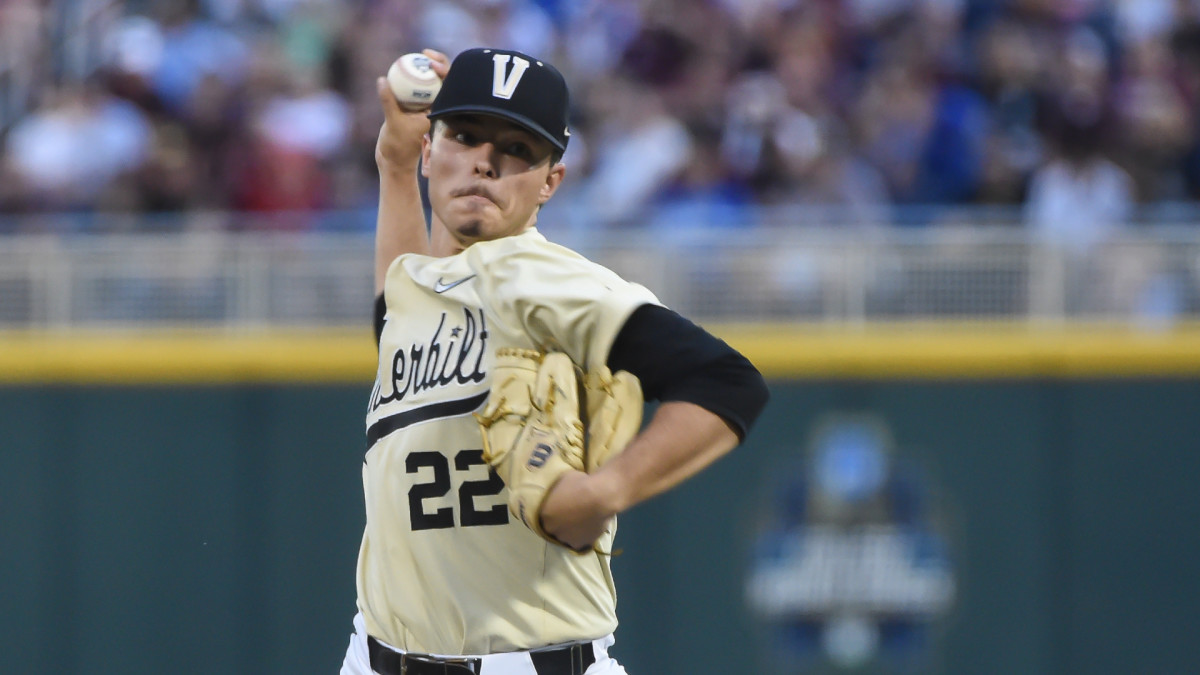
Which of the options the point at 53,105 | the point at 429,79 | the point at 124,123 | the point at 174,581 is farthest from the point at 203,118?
the point at 429,79

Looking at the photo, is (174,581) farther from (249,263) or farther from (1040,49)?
(1040,49)

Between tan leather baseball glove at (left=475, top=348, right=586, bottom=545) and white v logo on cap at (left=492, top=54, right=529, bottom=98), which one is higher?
white v logo on cap at (left=492, top=54, right=529, bottom=98)

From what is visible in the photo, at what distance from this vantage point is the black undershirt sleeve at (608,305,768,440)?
115 inches

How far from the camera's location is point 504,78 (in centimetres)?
319

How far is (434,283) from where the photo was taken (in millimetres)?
3266

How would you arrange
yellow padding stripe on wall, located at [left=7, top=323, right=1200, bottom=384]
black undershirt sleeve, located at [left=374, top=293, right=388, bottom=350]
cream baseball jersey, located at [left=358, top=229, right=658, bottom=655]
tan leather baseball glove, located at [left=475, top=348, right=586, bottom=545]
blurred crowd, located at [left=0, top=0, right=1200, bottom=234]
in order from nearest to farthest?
1. tan leather baseball glove, located at [left=475, top=348, right=586, bottom=545]
2. cream baseball jersey, located at [left=358, top=229, right=658, bottom=655]
3. black undershirt sleeve, located at [left=374, top=293, right=388, bottom=350]
4. yellow padding stripe on wall, located at [left=7, top=323, right=1200, bottom=384]
5. blurred crowd, located at [left=0, top=0, right=1200, bottom=234]

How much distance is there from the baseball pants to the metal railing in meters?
4.25

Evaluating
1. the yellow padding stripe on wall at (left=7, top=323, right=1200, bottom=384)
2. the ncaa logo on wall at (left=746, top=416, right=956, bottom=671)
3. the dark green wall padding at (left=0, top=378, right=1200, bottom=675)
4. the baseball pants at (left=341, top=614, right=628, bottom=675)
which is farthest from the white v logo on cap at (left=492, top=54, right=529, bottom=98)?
the ncaa logo on wall at (left=746, top=416, right=956, bottom=671)

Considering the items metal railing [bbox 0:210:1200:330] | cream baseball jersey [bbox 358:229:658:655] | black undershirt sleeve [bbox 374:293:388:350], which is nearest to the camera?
cream baseball jersey [bbox 358:229:658:655]

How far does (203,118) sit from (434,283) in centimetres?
606

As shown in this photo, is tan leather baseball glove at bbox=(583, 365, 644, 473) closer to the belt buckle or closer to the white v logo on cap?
the belt buckle

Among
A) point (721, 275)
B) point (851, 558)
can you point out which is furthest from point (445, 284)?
point (851, 558)

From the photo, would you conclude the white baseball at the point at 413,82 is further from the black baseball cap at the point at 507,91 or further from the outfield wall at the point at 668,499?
the outfield wall at the point at 668,499

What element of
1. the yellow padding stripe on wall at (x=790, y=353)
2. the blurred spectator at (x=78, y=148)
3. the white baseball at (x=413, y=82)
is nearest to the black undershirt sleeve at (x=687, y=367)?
the white baseball at (x=413, y=82)
